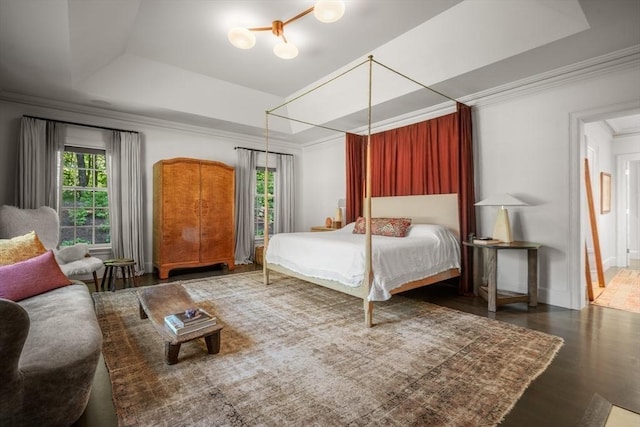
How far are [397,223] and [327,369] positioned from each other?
2.54m

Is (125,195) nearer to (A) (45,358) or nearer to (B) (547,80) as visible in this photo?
(A) (45,358)

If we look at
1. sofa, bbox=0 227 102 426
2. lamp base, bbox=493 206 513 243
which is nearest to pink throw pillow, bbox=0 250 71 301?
sofa, bbox=0 227 102 426

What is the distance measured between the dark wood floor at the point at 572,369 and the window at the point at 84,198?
11.6ft

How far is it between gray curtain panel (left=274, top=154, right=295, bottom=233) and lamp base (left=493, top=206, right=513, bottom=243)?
4.33 meters

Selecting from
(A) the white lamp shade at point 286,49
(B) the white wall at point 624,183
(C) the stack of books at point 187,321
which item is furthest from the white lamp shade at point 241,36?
(B) the white wall at point 624,183

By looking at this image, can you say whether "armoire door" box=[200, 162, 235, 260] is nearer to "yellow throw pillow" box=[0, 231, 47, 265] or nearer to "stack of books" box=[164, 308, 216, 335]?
"yellow throw pillow" box=[0, 231, 47, 265]

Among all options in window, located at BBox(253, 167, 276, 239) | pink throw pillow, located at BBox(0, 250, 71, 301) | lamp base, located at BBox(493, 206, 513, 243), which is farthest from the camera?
window, located at BBox(253, 167, 276, 239)

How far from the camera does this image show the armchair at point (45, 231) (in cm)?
351

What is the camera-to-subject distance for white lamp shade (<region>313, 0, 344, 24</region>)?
8.38ft

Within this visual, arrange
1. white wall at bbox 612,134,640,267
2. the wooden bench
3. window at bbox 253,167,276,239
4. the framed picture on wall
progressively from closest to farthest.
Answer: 1. the wooden bench
2. the framed picture on wall
3. white wall at bbox 612,134,640,267
4. window at bbox 253,167,276,239

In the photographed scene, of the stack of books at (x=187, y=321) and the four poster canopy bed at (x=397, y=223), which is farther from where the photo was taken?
the four poster canopy bed at (x=397, y=223)

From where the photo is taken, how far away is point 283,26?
3.20 meters

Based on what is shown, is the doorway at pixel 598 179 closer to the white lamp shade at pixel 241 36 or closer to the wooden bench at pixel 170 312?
the white lamp shade at pixel 241 36

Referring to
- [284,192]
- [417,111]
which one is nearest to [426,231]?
[417,111]
